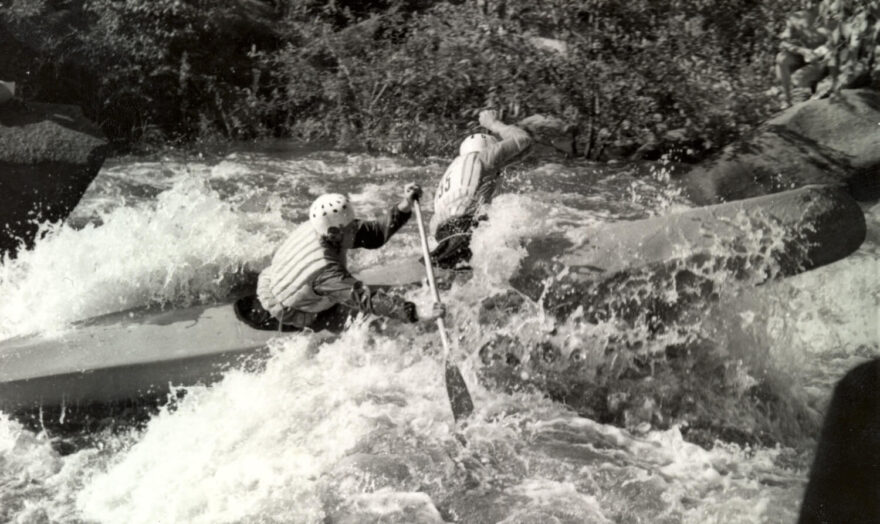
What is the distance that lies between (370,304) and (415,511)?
112 cm

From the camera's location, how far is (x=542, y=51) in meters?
8.38

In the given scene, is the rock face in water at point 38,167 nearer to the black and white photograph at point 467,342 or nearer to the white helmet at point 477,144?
the black and white photograph at point 467,342

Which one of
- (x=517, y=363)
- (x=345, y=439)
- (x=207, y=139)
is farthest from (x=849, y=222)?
(x=207, y=139)

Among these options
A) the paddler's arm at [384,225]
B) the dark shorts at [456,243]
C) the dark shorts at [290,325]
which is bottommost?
the dark shorts at [290,325]

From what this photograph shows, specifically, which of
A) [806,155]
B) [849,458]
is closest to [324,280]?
[849,458]

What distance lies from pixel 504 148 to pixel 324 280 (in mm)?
1632

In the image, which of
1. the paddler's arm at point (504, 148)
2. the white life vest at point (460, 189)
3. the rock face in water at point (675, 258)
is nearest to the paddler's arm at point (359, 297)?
the rock face in water at point (675, 258)

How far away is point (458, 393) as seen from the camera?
15.2 ft

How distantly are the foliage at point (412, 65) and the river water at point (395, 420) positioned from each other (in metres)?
2.33

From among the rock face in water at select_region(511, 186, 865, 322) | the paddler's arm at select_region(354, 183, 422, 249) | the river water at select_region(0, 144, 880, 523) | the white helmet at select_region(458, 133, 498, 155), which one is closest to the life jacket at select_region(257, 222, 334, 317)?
the river water at select_region(0, 144, 880, 523)

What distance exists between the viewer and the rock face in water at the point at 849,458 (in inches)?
157

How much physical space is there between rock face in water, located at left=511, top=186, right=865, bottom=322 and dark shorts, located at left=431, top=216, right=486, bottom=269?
51 centimetres

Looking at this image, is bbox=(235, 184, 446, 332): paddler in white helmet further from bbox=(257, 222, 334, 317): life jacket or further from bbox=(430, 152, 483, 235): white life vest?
bbox=(430, 152, 483, 235): white life vest

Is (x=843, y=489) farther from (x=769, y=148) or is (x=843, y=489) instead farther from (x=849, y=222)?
(x=769, y=148)
